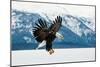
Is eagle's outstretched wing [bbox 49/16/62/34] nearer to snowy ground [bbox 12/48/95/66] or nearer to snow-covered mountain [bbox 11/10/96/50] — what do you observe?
snow-covered mountain [bbox 11/10/96/50]

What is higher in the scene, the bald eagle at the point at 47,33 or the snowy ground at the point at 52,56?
the bald eagle at the point at 47,33

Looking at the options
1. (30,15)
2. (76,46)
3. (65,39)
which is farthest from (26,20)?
(76,46)

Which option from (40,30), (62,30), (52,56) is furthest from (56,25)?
(52,56)

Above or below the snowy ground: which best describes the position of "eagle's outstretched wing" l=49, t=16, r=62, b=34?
above

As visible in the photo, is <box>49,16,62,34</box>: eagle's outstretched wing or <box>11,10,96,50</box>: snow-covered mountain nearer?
<box>11,10,96,50</box>: snow-covered mountain

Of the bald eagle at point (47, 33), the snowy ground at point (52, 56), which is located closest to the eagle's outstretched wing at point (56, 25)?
the bald eagle at point (47, 33)

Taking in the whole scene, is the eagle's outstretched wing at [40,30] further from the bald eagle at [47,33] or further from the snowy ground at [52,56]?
the snowy ground at [52,56]

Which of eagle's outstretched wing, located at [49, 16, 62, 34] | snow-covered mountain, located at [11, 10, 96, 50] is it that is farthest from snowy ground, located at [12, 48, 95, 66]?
eagle's outstretched wing, located at [49, 16, 62, 34]
